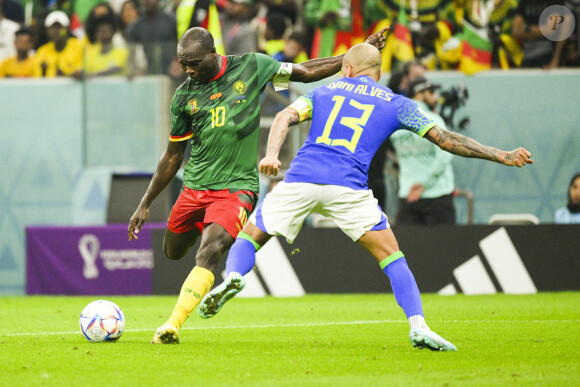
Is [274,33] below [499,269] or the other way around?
the other way around

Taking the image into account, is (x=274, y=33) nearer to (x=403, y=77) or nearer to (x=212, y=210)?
(x=403, y=77)

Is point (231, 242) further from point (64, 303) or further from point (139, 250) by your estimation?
point (139, 250)

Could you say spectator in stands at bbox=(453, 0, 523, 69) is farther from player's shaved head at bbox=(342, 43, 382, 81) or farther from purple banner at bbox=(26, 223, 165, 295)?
player's shaved head at bbox=(342, 43, 382, 81)

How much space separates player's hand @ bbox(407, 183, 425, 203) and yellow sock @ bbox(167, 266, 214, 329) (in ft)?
20.2

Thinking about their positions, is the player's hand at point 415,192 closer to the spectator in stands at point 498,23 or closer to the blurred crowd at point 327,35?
the blurred crowd at point 327,35

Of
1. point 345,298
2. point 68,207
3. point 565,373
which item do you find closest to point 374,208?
point 565,373

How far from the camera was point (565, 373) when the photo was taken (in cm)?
514

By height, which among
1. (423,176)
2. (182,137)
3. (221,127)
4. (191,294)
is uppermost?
(221,127)

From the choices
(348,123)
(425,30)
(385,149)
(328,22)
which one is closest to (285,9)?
(328,22)

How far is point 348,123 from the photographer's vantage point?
6.35 m

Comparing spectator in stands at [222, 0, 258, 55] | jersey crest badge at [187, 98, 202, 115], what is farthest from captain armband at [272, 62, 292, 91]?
spectator in stands at [222, 0, 258, 55]

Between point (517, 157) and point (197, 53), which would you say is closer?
point (517, 157)

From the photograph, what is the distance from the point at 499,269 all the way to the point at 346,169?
6532 mm

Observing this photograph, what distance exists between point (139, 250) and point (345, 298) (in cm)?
311
